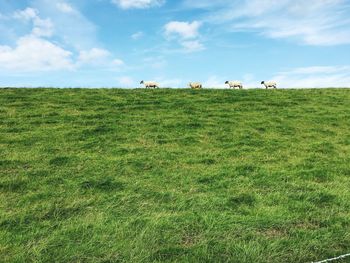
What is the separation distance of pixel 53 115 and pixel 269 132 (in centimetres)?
1137

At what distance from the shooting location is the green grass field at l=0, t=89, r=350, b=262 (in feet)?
27.0

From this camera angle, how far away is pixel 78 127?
19906 millimetres

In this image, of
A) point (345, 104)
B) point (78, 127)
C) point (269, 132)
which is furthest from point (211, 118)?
point (345, 104)

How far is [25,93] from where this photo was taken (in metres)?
A: 28.1

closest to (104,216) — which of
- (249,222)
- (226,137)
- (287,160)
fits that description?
(249,222)

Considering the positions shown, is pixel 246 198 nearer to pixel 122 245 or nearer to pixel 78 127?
pixel 122 245

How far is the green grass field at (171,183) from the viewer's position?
824cm

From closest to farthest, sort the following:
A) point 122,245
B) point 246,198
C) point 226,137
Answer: point 122,245
point 246,198
point 226,137

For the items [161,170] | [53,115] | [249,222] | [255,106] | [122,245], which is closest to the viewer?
[122,245]

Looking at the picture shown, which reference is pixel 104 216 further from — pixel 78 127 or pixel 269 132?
pixel 269 132

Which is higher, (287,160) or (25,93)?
(25,93)

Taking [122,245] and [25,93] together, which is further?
[25,93]

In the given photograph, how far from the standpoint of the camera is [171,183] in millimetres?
12328

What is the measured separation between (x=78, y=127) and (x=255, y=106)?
37.9 ft
